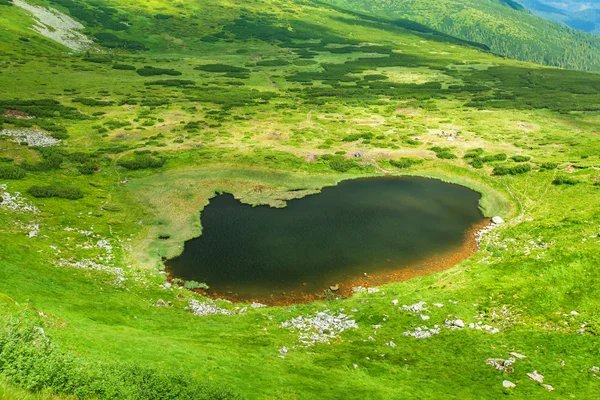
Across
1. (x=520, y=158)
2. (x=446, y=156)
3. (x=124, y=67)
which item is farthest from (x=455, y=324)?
(x=124, y=67)

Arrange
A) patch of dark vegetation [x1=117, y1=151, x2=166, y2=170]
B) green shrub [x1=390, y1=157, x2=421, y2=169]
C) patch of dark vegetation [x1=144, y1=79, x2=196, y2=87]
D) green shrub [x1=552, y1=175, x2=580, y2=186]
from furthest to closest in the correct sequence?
patch of dark vegetation [x1=144, y1=79, x2=196, y2=87]
green shrub [x1=390, y1=157, x2=421, y2=169]
patch of dark vegetation [x1=117, y1=151, x2=166, y2=170]
green shrub [x1=552, y1=175, x2=580, y2=186]

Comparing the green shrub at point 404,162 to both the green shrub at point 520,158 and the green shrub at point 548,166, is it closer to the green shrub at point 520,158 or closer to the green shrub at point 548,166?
the green shrub at point 520,158

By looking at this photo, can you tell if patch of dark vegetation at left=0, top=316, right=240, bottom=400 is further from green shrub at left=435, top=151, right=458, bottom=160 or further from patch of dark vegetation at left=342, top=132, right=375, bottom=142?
patch of dark vegetation at left=342, top=132, right=375, bottom=142

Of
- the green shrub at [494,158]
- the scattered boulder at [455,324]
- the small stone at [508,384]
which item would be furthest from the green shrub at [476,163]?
the small stone at [508,384]

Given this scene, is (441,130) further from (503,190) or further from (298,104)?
(298,104)

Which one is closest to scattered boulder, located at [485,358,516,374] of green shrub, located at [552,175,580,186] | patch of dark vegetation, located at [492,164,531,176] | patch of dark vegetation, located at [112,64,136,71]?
green shrub, located at [552,175,580,186]

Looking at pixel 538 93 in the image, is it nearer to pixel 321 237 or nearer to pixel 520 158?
pixel 520 158
